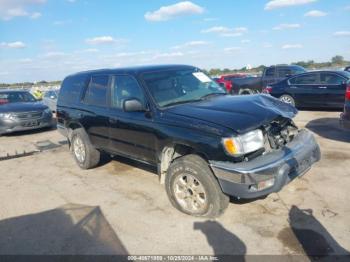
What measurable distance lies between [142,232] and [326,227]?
6.89 ft

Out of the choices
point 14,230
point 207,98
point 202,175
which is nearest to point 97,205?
point 14,230

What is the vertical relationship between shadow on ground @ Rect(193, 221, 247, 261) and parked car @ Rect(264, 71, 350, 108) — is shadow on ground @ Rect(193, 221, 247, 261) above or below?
below

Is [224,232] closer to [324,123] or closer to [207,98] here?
[207,98]

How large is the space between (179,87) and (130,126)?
37.4 inches

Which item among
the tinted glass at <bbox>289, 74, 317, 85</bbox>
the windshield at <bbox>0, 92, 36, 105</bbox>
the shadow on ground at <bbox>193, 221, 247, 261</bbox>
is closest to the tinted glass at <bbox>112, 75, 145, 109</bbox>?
the shadow on ground at <bbox>193, 221, 247, 261</bbox>

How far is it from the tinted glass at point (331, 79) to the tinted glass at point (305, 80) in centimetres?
31

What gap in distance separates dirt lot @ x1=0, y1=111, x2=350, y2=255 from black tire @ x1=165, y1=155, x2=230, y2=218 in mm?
130

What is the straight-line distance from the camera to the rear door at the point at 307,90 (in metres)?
11.6

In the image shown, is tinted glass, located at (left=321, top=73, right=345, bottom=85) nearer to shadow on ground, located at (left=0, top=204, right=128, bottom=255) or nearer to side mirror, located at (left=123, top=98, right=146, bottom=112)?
side mirror, located at (left=123, top=98, right=146, bottom=112)

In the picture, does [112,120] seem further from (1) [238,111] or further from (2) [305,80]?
(2) [305,80]

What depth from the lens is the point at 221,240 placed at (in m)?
3.61

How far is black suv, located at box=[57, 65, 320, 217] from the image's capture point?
147 inches

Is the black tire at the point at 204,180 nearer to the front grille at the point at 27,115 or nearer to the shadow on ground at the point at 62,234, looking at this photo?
the shadow on ground at the point at 62,234

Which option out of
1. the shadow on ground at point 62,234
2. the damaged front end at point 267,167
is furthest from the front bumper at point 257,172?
the shadow on ground at point 62,234
